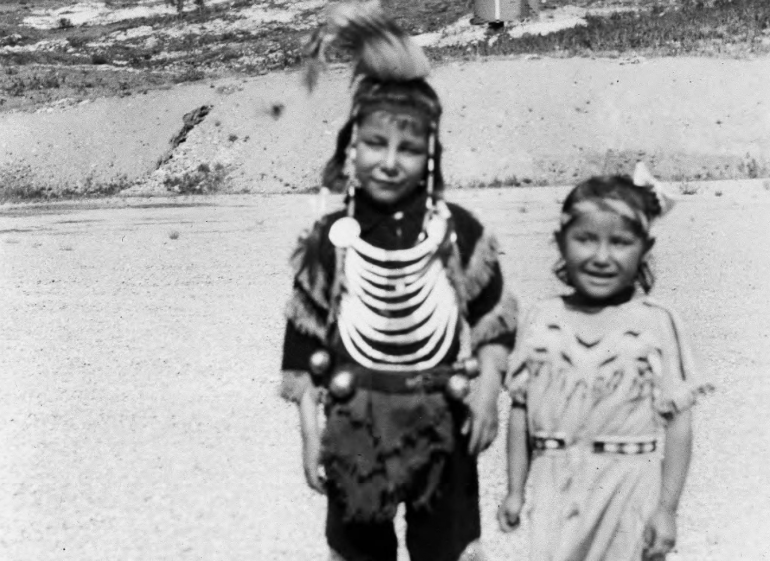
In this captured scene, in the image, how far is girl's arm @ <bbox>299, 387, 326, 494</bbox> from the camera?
119 inches

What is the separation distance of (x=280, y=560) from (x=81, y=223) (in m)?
15.5

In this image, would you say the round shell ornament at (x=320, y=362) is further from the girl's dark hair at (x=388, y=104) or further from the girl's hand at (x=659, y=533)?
the girl's hand at (x=659, y=533)

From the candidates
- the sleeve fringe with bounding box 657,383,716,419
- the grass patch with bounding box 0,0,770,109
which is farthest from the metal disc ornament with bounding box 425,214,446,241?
the grass patch with bounding box 0,0,770,109

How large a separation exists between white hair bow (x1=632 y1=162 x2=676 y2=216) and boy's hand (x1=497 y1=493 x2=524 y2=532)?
827 millimetres

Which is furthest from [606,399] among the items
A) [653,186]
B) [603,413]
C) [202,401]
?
[202,401]

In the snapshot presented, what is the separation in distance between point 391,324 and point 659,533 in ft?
2.78

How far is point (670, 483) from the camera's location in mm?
2906

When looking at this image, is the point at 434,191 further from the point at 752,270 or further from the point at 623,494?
the point at 752,270

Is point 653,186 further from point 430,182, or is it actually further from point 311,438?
point 311,438

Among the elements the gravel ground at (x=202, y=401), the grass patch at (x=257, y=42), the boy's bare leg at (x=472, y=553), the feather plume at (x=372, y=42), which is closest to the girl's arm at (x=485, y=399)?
the boy's bare leg at (x=472, y=553)

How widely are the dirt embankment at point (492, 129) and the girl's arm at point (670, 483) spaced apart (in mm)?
21362

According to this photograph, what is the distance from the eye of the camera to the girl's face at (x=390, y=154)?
2.91m

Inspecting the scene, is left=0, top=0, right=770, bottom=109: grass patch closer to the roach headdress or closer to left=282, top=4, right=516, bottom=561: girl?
the roach headdress

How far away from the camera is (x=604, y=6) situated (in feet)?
163
